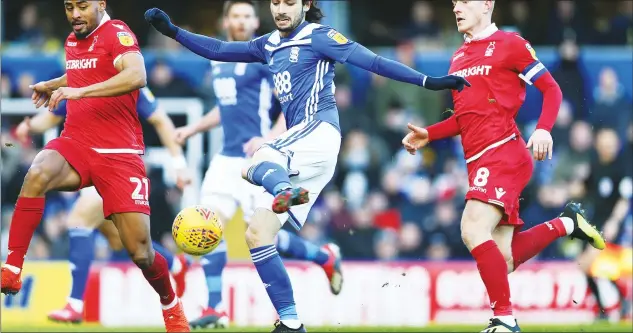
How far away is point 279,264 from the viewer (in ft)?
28.2

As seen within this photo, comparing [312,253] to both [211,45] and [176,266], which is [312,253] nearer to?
[176,266]

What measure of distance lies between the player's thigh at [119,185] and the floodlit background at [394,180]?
16.8ft

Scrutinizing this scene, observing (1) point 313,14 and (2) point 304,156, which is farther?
(1) point 313,14

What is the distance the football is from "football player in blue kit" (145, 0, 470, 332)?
0.36 meters

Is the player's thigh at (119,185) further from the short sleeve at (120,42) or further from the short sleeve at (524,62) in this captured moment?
the short sleeve at (524,62)

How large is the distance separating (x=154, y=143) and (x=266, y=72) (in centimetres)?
518

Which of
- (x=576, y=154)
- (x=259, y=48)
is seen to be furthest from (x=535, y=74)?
(x=576, y=154)

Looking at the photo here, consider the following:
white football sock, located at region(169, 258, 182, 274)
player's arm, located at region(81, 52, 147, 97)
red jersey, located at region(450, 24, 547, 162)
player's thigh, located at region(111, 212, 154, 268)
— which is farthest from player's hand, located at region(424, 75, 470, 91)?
white football sock, located at region(169, 258, 182, 274)

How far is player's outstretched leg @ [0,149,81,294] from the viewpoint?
28.5 ft

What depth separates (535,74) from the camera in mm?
8797

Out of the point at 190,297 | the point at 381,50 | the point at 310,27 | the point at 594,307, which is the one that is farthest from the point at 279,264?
Result: the point at 381,50

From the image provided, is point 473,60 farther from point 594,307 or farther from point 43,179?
point 594,307

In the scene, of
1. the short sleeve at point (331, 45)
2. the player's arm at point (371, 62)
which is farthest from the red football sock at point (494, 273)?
the short sleeve at point (331, 45)

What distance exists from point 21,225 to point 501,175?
3362mm
